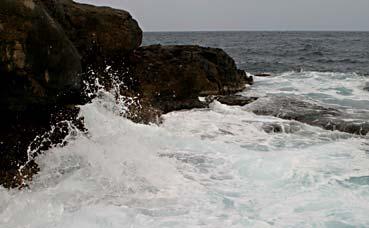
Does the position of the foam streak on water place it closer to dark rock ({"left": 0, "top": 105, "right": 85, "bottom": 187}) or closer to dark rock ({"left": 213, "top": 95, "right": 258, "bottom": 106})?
dark rock ({"left": 0, "top": 105, "right": 85, "bottom": 187})

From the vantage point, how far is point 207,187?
6.18 meters

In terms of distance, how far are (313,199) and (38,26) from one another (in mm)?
4430

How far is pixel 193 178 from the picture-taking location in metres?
6.53

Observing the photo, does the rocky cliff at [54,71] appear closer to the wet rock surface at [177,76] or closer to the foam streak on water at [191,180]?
the wet rock surface at [177,76]

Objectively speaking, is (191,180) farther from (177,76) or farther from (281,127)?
(177,76)

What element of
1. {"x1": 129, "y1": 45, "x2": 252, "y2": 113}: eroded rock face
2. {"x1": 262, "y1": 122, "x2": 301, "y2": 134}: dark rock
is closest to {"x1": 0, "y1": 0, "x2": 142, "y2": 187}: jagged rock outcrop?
{"x1": 129, "y1": 45, "x2": 252, "y2": 113}: eroded rock face

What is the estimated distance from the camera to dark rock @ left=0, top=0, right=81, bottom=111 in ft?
18.6

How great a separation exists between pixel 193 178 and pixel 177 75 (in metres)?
6.68

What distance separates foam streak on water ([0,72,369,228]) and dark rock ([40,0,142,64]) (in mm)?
1271

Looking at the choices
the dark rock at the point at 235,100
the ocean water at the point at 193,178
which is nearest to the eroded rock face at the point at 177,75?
the dark rock at the point at 235,100

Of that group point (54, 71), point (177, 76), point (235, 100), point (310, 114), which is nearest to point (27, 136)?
point (54, 71)

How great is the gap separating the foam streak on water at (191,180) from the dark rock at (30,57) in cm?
102

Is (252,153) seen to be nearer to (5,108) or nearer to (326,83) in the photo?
(5,108)

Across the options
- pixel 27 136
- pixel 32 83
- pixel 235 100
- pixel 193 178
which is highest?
pixel 32 83
